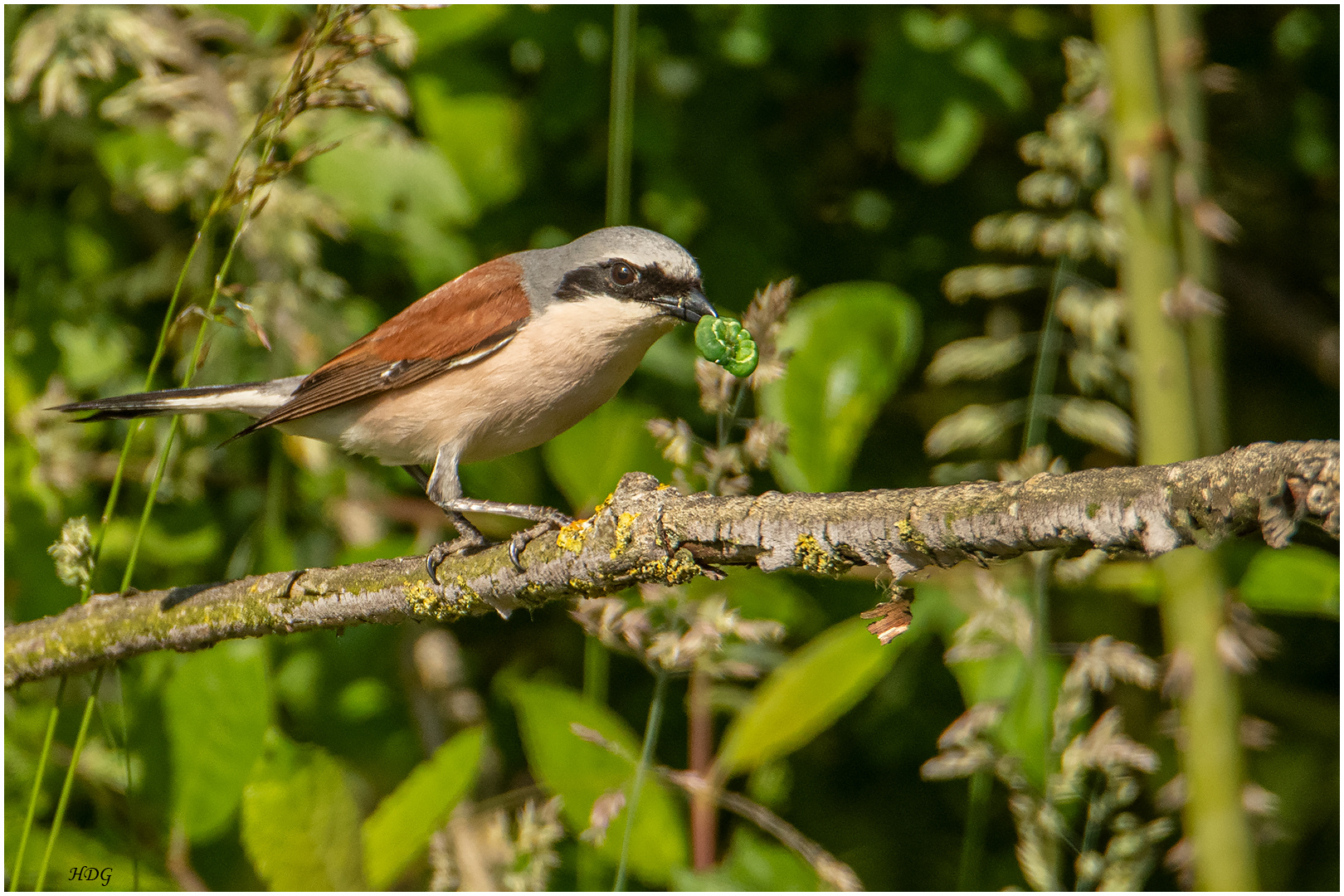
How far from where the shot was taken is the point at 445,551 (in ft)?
7.80

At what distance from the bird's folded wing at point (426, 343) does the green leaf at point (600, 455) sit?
339 millimetres

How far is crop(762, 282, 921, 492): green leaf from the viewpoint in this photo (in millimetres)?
2900

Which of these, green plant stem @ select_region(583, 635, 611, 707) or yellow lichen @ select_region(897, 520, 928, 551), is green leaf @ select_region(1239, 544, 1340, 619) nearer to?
green plant stem @ select_region(583, 635, 611, 707)

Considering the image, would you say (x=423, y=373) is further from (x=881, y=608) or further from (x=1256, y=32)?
(x=1256, y=32)

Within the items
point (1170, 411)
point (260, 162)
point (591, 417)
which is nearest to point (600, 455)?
point (591, 417)

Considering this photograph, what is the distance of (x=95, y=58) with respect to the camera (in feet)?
9.89

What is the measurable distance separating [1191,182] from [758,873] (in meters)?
2.18

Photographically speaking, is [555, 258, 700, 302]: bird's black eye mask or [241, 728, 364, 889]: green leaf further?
[555, 258, 700, 302]: bird's black eye mask

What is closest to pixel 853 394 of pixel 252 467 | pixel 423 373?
pixel 423 373

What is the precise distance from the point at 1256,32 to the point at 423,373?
3.79 m

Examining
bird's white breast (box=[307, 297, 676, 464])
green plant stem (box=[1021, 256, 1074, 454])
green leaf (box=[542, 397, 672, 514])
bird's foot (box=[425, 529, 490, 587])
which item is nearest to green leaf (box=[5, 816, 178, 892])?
bird's foot (box=[425, 529, 490, 587])

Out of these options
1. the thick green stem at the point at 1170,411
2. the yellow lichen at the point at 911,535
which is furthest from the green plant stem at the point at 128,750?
the thick green stem at the point at 1170,411

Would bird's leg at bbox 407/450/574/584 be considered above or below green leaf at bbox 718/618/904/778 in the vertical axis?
above

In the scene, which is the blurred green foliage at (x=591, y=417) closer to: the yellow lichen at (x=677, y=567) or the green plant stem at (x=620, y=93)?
the green plant stem at (x=620, y=93)
